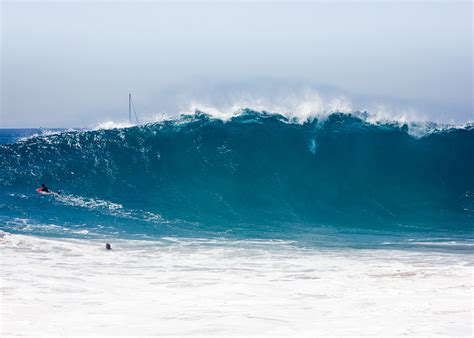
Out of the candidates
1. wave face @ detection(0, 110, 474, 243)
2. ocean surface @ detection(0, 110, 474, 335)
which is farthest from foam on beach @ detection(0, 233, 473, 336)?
wave face @ detection(0, 110, 474, 243)

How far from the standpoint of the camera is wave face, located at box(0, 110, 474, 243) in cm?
1777

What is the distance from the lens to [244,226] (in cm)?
1669

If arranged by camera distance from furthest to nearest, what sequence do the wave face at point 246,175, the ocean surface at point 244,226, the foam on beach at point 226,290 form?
the wave face at point 246,175
the ocean surface at point 244,226
the foam on beach at point 226,290

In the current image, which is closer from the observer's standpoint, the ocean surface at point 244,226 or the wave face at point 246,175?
the ocean surface at point 244,226

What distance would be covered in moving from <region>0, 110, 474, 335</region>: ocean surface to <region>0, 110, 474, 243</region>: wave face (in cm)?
6

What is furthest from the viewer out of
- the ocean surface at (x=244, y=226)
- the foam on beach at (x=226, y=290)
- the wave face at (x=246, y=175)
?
the wave face at (x=246, y=175)

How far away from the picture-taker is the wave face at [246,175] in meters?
17.8

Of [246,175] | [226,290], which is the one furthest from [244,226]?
[226,290]

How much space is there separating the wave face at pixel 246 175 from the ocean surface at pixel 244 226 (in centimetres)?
6

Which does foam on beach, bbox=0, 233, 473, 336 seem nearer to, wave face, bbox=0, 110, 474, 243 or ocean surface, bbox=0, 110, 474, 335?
ocean surface, bbox=0, 110, 474, 335

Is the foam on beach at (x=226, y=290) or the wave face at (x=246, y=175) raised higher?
the wave face at (x=246, y=175)

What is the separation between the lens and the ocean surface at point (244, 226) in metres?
8.48

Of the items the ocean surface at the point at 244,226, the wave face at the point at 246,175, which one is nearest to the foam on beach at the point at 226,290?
the ocean surface at the point at 244,226

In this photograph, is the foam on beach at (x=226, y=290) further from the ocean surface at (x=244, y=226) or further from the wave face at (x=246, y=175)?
→ the wave face at (x=246, y=175)
